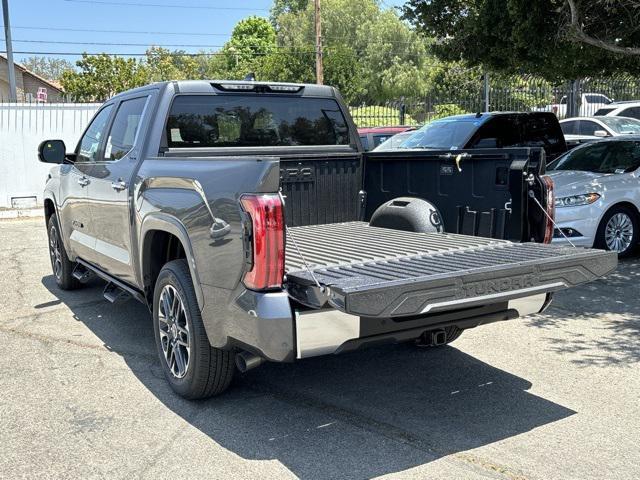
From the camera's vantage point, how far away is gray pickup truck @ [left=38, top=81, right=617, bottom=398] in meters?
3.48

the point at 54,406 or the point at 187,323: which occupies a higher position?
the point at 187,323

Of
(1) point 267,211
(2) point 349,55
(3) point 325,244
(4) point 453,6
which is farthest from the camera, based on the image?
(2) point 349,55

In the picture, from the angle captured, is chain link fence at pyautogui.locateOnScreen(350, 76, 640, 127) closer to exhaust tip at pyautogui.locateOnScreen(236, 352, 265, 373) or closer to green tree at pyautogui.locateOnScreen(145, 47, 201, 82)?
exhaust tip at pyautogui.locateOnScreen(236, 352, 265, 373)

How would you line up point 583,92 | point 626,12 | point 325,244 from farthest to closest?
point 583,92
point 626,12
point 325,244

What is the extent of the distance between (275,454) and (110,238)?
2579 millimetres

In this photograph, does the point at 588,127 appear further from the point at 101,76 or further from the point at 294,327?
the point at 101,76

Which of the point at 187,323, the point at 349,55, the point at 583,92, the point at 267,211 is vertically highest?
the point at 349,55

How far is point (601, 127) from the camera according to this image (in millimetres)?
15742

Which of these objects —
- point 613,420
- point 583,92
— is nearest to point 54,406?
point 613,420

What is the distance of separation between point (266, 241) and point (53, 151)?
3.91 m

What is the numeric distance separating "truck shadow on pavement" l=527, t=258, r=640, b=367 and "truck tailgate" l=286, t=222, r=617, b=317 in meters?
1.44

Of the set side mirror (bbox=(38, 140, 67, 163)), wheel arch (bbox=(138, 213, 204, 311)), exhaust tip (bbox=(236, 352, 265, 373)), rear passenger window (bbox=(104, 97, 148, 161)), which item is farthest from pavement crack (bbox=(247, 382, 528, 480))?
side mirror (bbox=(38, 140, 67, 163))

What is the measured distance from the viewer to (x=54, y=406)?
173 inches

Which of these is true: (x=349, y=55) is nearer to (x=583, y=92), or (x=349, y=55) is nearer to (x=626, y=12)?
(x=583, y=92)
